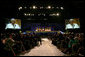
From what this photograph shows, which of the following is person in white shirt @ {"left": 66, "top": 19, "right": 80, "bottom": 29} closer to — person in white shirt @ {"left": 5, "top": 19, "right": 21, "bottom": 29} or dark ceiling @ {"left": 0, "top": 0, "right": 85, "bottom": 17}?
dark ceiling @ {"left": 0, "top": 0, "right": 85, "bottom": 17}

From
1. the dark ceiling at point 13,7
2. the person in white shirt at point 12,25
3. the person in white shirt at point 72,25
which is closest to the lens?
the dark ceiling at point 13,7

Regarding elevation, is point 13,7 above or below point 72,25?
above

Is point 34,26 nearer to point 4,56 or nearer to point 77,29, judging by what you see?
point 77,29

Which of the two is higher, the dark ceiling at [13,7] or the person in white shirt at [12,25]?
the dark ceiling at [13,7]

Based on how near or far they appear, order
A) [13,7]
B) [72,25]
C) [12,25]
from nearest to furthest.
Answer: [13,7], [72,25], [12,25]

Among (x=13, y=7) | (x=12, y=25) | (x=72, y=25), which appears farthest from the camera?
(x=12, y=25)

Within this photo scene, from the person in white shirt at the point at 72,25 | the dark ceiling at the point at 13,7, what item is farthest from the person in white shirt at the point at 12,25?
the person in white shirt at the point at 72,25

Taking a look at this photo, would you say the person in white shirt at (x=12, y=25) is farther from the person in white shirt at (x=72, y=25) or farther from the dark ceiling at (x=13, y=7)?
the person in white shirt at (x=72, y=25)

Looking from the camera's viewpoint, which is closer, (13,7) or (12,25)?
(13,7)

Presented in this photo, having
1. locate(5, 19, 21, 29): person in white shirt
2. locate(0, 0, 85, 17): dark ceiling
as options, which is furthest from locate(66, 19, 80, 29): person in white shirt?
locate(5, 19, 21, 29): person in white shirt

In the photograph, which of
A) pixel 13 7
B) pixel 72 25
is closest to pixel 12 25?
pixel 13 7

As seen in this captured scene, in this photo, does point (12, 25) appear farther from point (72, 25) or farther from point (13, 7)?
point (72, 25)

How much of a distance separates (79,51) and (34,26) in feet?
67.6

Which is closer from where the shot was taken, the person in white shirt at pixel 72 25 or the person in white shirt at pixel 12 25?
the person in white shirt at pixel 72 25
